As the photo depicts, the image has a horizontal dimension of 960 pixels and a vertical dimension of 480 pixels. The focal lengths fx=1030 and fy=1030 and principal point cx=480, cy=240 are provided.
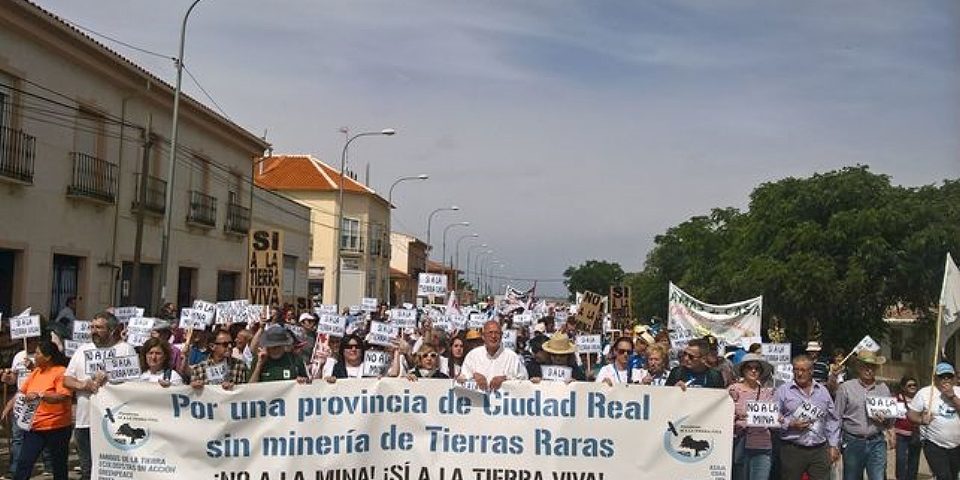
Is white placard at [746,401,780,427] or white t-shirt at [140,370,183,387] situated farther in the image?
white t-shirt at [140,370,183,387]

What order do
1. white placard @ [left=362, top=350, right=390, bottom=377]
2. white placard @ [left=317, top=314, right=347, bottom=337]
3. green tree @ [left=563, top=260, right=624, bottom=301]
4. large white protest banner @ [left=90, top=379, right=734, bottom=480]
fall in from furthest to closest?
green tree @ [left=563, top=260, right=624, bottom=301]
white placard @ [left=317, top=314, right=347, bottom=337]
white placard @ [left=362, top=350, right=390, bottom=377]
large white protest banner @ [left=90, top=379, right=734, bottom=480]

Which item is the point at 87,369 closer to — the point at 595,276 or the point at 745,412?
the point at 745,412

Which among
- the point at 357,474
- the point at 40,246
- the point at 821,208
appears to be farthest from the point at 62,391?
the point at 821,208

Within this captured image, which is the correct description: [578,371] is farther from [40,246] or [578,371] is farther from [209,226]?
[209,226]

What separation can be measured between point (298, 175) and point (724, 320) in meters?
49.8

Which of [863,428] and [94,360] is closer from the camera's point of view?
[94,360]

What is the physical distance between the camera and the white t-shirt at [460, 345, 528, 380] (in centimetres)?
818

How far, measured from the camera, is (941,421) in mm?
9547

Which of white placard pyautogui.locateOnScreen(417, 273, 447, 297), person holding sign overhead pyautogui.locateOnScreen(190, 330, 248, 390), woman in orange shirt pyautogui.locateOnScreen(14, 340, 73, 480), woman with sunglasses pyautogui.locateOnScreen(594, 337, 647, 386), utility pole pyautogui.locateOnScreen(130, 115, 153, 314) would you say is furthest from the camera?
utility pole pyautogui.locateOnScreen(130, 115, 153, 314)

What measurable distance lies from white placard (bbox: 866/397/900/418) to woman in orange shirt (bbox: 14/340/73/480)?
6.79 meters

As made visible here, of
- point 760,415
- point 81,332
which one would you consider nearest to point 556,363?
point 760,415

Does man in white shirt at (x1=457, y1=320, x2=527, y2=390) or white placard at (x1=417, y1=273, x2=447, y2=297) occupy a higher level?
white placard at (x1=417, y1=273, x2=447, y2=297)

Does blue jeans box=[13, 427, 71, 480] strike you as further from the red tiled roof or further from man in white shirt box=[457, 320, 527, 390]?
the red tiled roof

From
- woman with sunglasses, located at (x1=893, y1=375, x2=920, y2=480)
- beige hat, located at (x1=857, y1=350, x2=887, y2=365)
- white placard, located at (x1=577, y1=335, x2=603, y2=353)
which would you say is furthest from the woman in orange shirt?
woman with sunglasses, located at (x1=893, y1=375, x2=920, y2=480)
